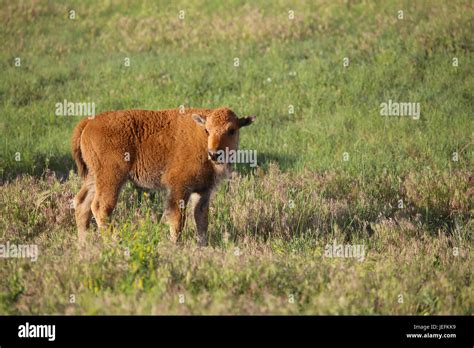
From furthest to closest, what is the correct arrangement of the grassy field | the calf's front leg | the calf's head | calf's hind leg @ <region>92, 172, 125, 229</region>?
the calf's front leg
calf's hind leg @ <region>92, 172, 125, 229</region>
the calf's head
the grassy field

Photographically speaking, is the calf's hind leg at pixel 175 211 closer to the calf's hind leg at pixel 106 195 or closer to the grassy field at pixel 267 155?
the grassy field at pixel 267 155

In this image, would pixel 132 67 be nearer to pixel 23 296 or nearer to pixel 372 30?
pixel 372 30

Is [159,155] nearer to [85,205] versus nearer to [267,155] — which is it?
[85,205]

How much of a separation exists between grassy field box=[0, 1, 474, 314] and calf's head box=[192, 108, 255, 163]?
109 centimetres

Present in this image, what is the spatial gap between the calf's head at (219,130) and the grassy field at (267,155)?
1.09 metres

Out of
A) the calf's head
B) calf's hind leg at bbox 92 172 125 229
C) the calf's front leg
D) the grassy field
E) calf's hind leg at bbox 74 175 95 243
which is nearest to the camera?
the grassy field

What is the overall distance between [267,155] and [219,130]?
4.95 meters

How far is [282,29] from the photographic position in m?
22.1

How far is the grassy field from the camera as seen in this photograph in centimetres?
791

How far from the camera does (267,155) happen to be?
589 inches

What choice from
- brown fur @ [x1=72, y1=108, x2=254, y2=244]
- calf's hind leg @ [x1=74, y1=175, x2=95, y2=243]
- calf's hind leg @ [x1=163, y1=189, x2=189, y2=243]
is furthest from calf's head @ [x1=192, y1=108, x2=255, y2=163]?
calf's hind leg @ [x1=74, y1=175, x2=95, y2=243]

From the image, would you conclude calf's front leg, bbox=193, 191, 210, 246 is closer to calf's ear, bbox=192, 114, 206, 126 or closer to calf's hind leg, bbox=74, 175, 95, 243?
calf's ear, bbox=192, 114, 206, 126
